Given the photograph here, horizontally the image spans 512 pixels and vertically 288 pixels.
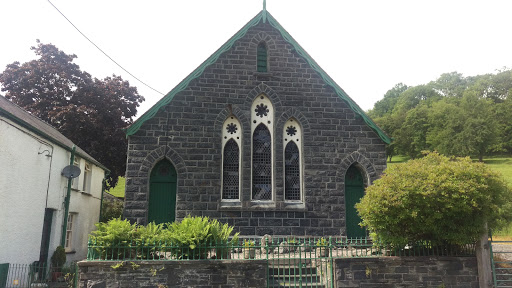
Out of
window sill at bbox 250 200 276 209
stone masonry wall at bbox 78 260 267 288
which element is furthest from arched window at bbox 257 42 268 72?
stone masonry wall at bbox 78 260 267 288

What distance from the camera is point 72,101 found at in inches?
1112

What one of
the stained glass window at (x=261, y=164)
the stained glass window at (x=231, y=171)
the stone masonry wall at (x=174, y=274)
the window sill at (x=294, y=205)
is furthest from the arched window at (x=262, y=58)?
the stone masonry wall at (x=174, y=274)

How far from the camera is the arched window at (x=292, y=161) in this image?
49.3 ft

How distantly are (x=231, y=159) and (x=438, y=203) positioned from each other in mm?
7519

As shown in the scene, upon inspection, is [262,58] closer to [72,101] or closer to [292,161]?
[292,161]

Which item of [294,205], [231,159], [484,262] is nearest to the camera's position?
[484,262]

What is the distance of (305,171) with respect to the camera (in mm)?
14875

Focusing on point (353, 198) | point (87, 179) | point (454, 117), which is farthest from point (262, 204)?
point (454, 117)

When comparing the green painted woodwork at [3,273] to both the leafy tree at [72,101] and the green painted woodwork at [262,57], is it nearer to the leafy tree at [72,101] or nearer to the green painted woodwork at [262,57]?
the green painted woodwork at [262,57]

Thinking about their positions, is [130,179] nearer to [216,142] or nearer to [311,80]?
[216,142]

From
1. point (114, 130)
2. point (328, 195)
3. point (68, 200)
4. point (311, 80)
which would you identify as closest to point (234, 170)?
point (328, 195)

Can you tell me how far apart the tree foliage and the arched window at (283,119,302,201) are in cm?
5015

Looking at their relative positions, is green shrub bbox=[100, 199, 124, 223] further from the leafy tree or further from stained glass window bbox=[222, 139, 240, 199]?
stained glass window bbox=[222, 139, 240, 199]

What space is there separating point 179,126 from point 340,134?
20.9ft
